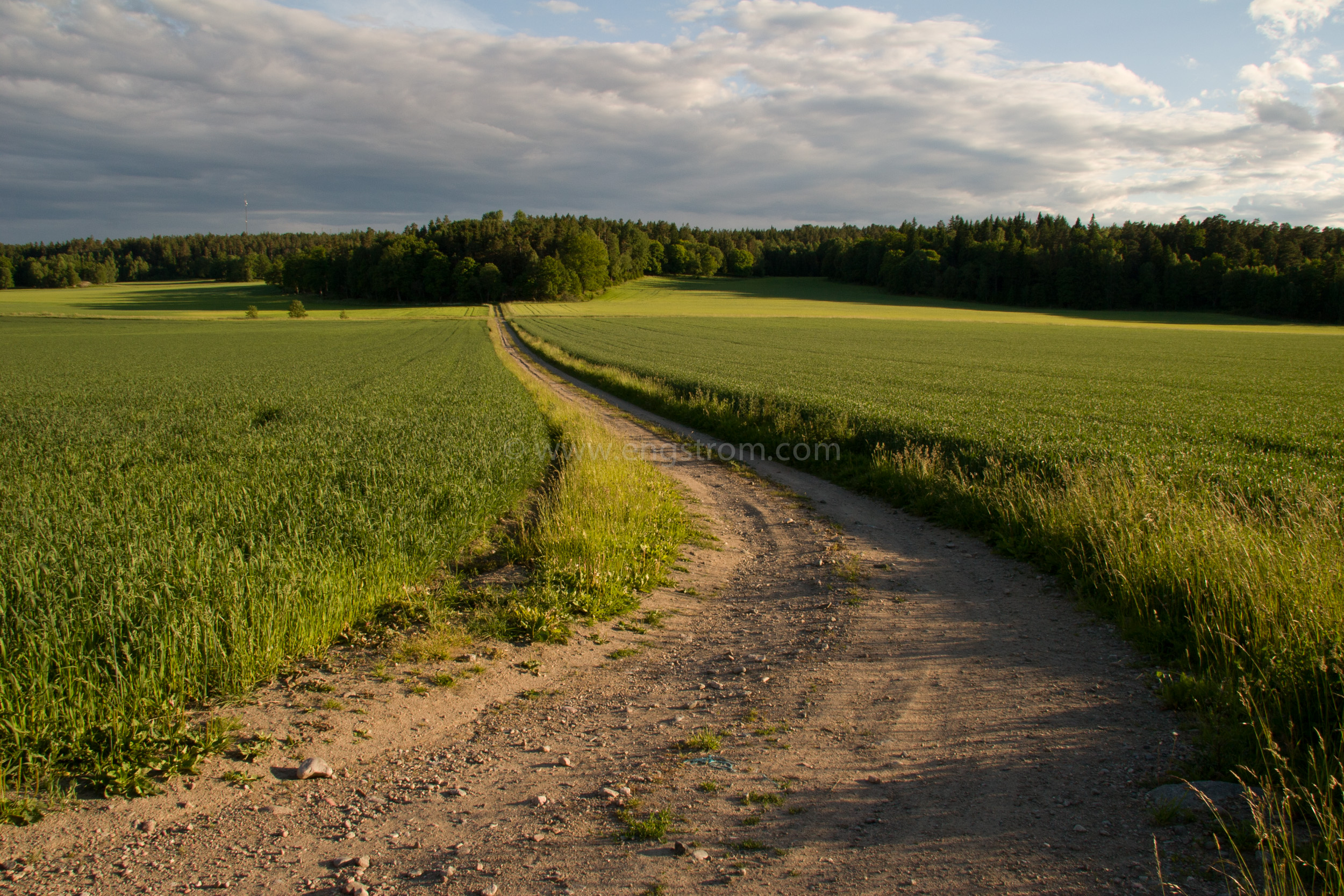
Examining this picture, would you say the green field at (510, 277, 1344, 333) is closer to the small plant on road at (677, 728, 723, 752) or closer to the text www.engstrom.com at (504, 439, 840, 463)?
the text www.engstrom.com at (504, 439, 840, 463)

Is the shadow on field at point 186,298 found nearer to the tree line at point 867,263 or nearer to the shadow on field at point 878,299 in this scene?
the tree line at point 867,263

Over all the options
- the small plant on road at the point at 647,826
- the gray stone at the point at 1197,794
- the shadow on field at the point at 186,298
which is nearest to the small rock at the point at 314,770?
the small plant on road at the point at 647,826

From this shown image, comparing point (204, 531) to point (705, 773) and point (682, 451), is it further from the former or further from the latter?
point (682, 451)

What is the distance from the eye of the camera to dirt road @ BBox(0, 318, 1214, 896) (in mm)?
3557

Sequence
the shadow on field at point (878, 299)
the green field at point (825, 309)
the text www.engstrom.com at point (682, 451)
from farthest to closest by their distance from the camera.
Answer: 1. the shadow on field at point (878, 299)
2. the green field at point (825, 309)
3. the text www.engstrom.com at point (682, 451)

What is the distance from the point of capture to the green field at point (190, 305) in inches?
3873

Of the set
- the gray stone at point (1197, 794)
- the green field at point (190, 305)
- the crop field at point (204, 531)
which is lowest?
the gray stone at point (1197, 794)

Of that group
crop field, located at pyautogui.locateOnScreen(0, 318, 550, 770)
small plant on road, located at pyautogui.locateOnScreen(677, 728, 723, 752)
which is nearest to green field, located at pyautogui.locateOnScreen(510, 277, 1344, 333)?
crop field, located at pyautogui.locateOnScreen(0, 318, 550, 770)

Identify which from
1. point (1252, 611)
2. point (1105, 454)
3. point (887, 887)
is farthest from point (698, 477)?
point (887, 887)

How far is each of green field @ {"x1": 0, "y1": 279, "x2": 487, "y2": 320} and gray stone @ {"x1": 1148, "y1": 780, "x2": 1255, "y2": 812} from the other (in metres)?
96.3

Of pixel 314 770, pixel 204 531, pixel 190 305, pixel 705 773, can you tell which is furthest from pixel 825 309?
pixel 314 770

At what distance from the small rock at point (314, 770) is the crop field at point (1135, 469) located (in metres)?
5.85

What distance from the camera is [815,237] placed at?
17838cm

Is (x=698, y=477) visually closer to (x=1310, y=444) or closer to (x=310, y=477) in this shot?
(x=310, y=477)
